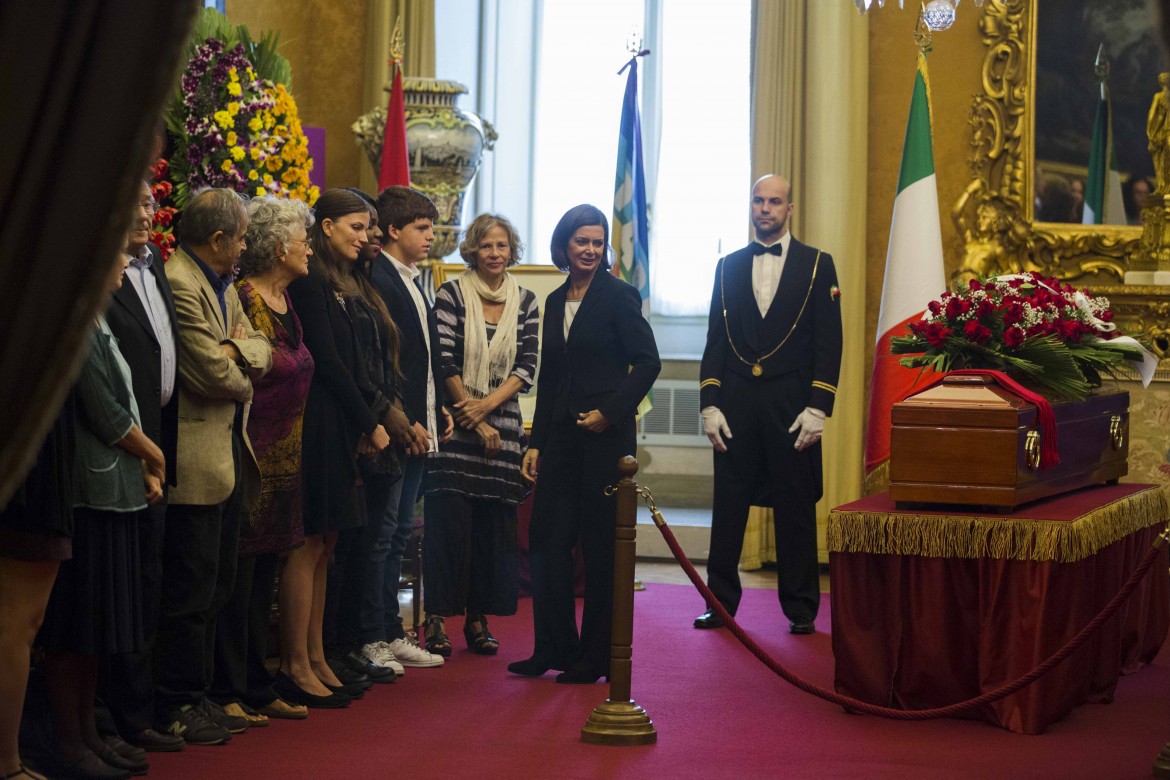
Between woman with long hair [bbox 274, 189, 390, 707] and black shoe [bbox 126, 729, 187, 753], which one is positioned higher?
woman with long hair [bbox 274, 189, 390, 707]

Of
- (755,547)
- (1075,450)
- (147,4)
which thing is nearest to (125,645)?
(147,4)

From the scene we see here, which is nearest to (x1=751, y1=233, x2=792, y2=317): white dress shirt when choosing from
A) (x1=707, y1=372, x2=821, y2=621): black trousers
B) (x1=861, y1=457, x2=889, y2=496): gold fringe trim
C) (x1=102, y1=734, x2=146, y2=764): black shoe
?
(x1=707, y1=372, x2=821, y2=621): black trousers

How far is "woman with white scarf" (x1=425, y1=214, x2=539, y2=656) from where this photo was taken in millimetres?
5320

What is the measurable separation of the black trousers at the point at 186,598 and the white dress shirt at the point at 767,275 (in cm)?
297

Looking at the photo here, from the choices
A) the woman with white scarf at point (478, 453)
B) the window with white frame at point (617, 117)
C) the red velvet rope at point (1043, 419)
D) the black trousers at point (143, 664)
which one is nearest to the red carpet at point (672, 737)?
the black trousers at point (143, 664)

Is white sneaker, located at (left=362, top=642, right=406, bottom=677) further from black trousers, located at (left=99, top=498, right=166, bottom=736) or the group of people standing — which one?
black trousers, located at (left=99, top=498, right=166, bottom=736)

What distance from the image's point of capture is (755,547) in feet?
26.1

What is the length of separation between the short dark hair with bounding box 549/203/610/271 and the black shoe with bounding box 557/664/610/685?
1.43m

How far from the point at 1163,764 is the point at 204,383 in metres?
2.74

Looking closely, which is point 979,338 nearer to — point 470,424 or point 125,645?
point 470,424

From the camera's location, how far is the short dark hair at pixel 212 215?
3.99 metres

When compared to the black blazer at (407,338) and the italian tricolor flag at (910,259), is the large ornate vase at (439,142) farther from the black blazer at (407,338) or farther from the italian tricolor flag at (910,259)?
the black blazer at (407,338)

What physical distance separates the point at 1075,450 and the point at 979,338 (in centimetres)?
55

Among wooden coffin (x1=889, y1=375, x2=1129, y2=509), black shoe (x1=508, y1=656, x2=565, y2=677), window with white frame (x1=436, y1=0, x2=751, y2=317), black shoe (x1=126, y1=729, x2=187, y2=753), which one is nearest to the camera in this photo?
black shoe (x1=126, y1=729, x2=187, y2=753)
